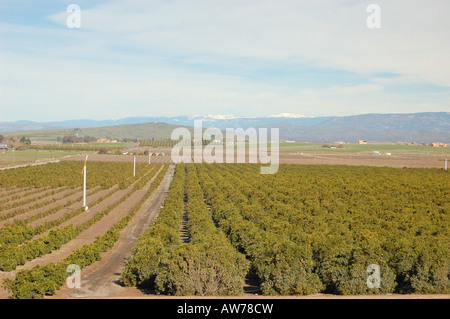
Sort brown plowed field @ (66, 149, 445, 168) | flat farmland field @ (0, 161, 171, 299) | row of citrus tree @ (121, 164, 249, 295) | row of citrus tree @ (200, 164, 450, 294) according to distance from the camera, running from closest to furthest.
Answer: row of citrus tree @ (121, 164, 249, 295)
row of citrus tree @ (200, 164, 450, 294)
flat farmland field @ (0, 161, 171, 299)
brown plowed field @ (66, 149, 445, 168)

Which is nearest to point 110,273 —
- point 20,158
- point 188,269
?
point 188,269

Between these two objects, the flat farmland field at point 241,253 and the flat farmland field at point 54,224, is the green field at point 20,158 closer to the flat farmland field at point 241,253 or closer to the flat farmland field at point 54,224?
the flat farmland field at point 54,224

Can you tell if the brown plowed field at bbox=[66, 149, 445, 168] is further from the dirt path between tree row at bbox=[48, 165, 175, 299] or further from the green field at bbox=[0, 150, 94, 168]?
the dirt path between tree row at bbox=[48, 165, 175, 299]

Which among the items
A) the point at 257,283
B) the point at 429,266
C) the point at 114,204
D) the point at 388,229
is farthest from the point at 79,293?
the point at 114,204

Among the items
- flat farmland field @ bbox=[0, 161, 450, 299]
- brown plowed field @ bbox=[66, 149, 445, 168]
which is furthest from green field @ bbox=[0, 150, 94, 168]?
flat farmland field @ bbox=[0, 161, 450, 299]

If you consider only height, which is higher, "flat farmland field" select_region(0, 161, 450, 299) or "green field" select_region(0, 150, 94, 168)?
"green field" select_region(0, 150, 94, 168)

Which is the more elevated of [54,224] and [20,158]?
[20,158]

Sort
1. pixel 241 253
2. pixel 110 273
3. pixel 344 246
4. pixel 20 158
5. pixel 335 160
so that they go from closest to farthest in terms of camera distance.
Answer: pixel 344 246, pixel 110 273, pixel 241 253, pixel 20 158, pixel 335 160

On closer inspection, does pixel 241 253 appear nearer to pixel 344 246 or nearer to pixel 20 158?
pixel 344 246

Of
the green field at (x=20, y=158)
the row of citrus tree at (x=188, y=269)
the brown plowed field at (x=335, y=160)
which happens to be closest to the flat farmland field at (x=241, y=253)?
the row of citrus tree at (x=188, y=269)

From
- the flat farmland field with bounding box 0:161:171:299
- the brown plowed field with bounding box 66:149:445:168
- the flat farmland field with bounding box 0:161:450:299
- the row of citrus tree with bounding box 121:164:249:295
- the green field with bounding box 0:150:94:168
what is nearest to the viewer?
the row of citrus tree with bounding box 121:164:249:295
